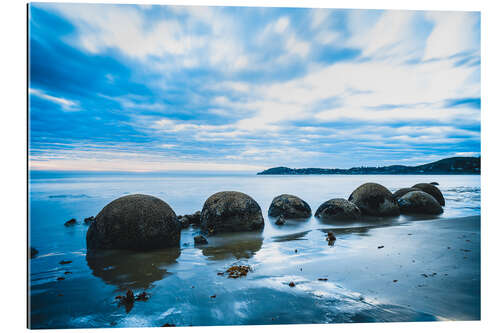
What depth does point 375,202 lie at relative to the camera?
9758 mm

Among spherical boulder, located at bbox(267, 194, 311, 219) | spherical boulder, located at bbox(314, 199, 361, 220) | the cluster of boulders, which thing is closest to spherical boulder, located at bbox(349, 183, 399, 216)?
the cluster of boulders

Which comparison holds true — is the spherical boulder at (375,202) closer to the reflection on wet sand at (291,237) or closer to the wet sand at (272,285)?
the reflection on wet sand at (291,237)

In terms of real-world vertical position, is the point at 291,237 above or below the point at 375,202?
below

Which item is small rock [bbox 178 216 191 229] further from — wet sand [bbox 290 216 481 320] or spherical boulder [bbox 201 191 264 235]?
wet sand [bbox 290 216 481 320]

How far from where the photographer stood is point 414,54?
477 centimetres

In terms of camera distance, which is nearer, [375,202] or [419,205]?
[375,202]

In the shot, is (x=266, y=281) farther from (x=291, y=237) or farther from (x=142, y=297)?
(x=291, y=237)

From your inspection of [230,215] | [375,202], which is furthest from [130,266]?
[375,202]

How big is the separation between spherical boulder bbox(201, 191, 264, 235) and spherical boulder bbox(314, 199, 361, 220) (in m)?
2.82

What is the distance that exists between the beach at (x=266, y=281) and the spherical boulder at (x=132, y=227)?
234 millimetres

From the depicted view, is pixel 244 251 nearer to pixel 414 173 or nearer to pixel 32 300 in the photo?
pixel 32 300

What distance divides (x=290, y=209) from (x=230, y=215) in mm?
3162

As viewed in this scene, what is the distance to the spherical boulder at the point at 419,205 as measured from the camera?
33.6 ft

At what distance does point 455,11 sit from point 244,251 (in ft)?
17.8
